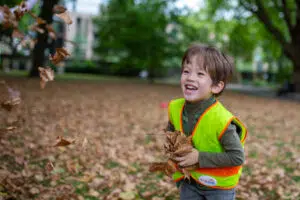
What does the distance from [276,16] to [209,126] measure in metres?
23.1

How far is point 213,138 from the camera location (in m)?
2.10

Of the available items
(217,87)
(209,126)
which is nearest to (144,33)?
(217,87)

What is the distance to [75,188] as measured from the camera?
3.95m

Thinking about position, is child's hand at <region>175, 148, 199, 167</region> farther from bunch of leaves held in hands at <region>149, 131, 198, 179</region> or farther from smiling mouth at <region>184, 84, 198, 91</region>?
smiling mouth at <region>184, 84, 198, 91</region>

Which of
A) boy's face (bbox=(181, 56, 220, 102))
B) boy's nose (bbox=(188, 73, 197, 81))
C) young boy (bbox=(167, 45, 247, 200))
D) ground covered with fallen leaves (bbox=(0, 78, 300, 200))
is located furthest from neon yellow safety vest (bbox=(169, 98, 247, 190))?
ground covered with fallen leaves (bbox=(0, 78, 300, 200))

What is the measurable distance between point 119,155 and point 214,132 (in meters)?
3.61

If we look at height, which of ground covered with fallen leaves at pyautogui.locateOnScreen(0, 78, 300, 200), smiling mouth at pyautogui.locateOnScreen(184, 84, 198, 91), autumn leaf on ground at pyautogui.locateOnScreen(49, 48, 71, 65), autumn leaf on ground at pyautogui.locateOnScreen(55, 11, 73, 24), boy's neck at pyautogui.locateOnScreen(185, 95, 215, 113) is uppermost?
autumn leaf on ground at pyautogui.locateOnScreen(55, 11, 73, 24)

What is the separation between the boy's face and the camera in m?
2.14

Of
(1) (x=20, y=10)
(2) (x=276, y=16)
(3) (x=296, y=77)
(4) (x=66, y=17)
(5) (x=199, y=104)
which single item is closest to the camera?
(5) (x=199, y=104)

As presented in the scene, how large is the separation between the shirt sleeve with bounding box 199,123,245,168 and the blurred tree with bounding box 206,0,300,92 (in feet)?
58.4

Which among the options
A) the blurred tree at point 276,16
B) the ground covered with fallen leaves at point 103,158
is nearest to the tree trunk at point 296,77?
the blurred tree at point 276,16

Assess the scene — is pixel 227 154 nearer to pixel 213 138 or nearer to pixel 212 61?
pixel 213 138

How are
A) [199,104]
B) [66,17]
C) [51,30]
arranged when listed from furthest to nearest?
1. [51,30]
2. [66,17]
3. [199,104]

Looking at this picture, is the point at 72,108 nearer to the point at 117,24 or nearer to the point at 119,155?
the point at 119,155
